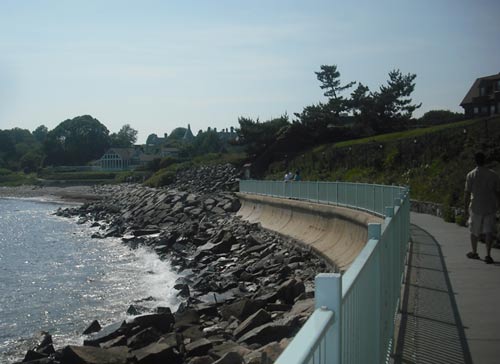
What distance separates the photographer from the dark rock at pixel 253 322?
11844 mm

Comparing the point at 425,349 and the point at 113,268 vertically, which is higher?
the point at 425,349

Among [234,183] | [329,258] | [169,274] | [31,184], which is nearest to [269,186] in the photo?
[169,274]

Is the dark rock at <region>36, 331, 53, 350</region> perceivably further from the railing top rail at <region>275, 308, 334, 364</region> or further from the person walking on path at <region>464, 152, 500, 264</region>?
the railing top rail at <region>275, 308, 334, 364</region>

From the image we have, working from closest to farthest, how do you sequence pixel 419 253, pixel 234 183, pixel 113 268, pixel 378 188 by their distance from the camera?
pixel 419 253
pixel 378 188
pixel 113 268
pixel 234 183

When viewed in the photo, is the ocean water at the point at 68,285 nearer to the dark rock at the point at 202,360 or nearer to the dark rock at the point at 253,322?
the dark rock at the point at 253,322

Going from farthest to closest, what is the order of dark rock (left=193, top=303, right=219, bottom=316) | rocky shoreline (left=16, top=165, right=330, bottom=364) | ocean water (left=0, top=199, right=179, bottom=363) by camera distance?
ocean water (left=0, top=199, right=179, bottom=363), dark rock (left=193, top=303, right=219, bottom=316), rocky shoreline (left=16, top=165, right=330, bottom=364)

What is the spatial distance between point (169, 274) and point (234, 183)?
1213 inches

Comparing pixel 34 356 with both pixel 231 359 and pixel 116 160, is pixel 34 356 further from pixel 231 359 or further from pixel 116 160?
pixel 116 160

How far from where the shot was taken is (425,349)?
616cm

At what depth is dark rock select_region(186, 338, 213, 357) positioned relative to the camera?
1101 cm

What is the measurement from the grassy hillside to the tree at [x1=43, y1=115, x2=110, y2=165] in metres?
118

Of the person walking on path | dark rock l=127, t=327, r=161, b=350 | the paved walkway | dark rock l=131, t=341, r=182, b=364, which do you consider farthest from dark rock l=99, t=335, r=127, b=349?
the person walking on path

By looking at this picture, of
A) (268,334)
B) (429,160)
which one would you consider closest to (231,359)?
(268,334)

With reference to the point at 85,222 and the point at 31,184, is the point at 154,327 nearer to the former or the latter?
the point at 85,222
